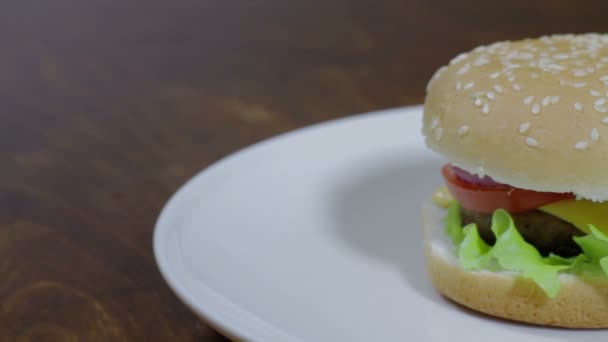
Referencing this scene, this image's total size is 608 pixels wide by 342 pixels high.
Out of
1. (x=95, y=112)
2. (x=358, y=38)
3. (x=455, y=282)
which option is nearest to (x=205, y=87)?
(x=95, y=112)

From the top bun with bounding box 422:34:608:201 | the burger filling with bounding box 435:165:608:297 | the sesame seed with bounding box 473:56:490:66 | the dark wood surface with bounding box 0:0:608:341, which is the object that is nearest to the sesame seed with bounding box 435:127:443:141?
the top bun with bounding box 422:34:608:201

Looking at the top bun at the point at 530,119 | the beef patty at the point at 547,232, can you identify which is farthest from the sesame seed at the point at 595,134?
the beef patty at the point at 547,232

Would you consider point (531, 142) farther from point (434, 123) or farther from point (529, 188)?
point (434, 123)

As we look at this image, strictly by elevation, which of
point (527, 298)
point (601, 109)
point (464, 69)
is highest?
point (601, 109)

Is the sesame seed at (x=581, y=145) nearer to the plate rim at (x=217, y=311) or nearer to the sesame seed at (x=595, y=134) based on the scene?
the sesame seed at (x=595, y=134)

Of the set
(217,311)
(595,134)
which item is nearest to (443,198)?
(595,134)
